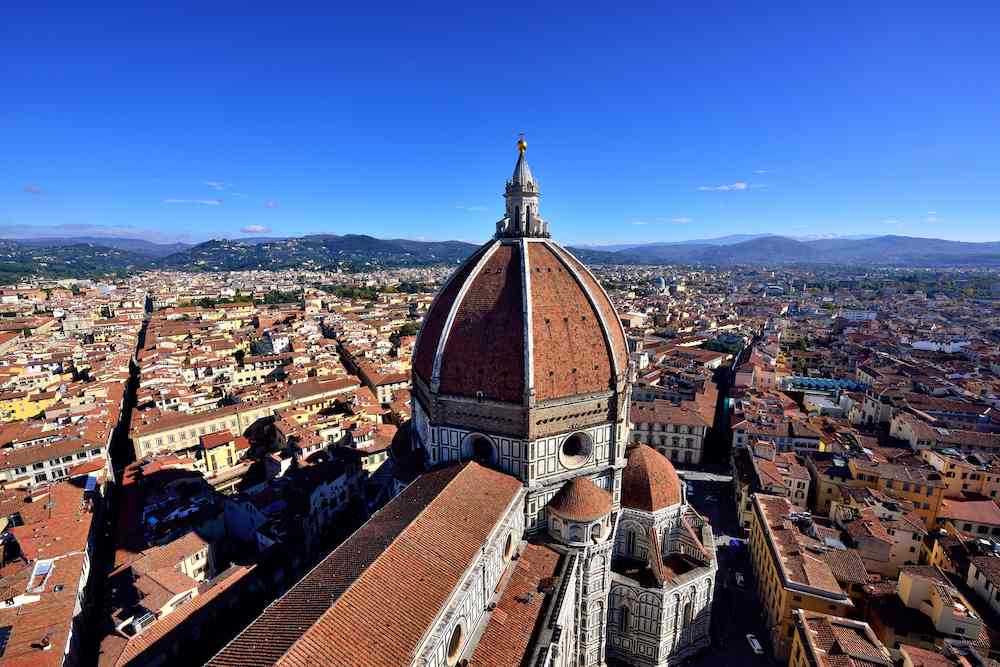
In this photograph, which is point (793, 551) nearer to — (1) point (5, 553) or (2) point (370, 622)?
(2) point (370, 622)

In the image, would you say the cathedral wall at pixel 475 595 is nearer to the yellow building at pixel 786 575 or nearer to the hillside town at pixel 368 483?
the hillside town at pixel 368 483

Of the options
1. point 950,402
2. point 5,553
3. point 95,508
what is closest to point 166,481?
point 95,508

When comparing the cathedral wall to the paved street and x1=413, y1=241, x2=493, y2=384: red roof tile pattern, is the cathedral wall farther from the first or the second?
the paved street

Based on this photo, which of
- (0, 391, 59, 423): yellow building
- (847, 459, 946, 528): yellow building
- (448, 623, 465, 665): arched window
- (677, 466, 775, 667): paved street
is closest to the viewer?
(448, 623, 465, 665): arched window

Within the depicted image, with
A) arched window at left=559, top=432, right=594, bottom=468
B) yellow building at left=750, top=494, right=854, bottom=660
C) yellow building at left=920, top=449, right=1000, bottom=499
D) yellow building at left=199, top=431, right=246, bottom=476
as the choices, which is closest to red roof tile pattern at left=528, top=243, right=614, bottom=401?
arched window at left=559, top=432, right=594, bottom=468

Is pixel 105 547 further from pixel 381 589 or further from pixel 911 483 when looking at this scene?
pixel 911 483

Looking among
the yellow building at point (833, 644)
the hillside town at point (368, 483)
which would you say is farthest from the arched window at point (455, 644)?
the yellow building at point (833, 644)

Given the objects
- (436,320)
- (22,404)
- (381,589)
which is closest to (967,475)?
(436,320)
